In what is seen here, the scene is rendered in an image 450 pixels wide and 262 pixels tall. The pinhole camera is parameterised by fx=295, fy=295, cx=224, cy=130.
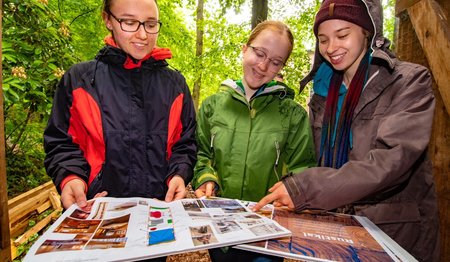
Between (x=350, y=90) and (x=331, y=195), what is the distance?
2.48ft

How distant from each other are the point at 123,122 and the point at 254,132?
0.84 m

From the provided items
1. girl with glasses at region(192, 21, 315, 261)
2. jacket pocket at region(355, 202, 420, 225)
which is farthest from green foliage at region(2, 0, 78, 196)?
jacket pocket at region(355, 202, 420, 225)

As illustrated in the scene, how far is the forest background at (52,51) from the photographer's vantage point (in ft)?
11.6

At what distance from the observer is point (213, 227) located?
118 centimetres

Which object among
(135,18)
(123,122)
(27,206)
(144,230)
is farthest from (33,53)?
(144,230)

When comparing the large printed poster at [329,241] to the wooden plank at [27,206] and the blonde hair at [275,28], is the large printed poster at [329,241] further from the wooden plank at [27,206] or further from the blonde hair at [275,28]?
the wooden plank at [27,206]

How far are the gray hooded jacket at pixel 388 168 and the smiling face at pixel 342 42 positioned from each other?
3.9 inches

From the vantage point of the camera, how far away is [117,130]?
5.56 ft

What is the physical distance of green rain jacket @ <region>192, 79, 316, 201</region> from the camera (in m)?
1.94

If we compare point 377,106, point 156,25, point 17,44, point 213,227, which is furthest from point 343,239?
point 17,44

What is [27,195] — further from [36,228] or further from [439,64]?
[439,64]

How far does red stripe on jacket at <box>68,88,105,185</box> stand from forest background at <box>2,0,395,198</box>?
48.3 inches

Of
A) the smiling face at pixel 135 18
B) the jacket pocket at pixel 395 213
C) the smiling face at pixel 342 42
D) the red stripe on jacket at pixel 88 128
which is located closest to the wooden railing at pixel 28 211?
the red stripe on jacket at pixel 88 128

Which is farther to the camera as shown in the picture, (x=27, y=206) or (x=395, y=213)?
(x=27, y=206)
